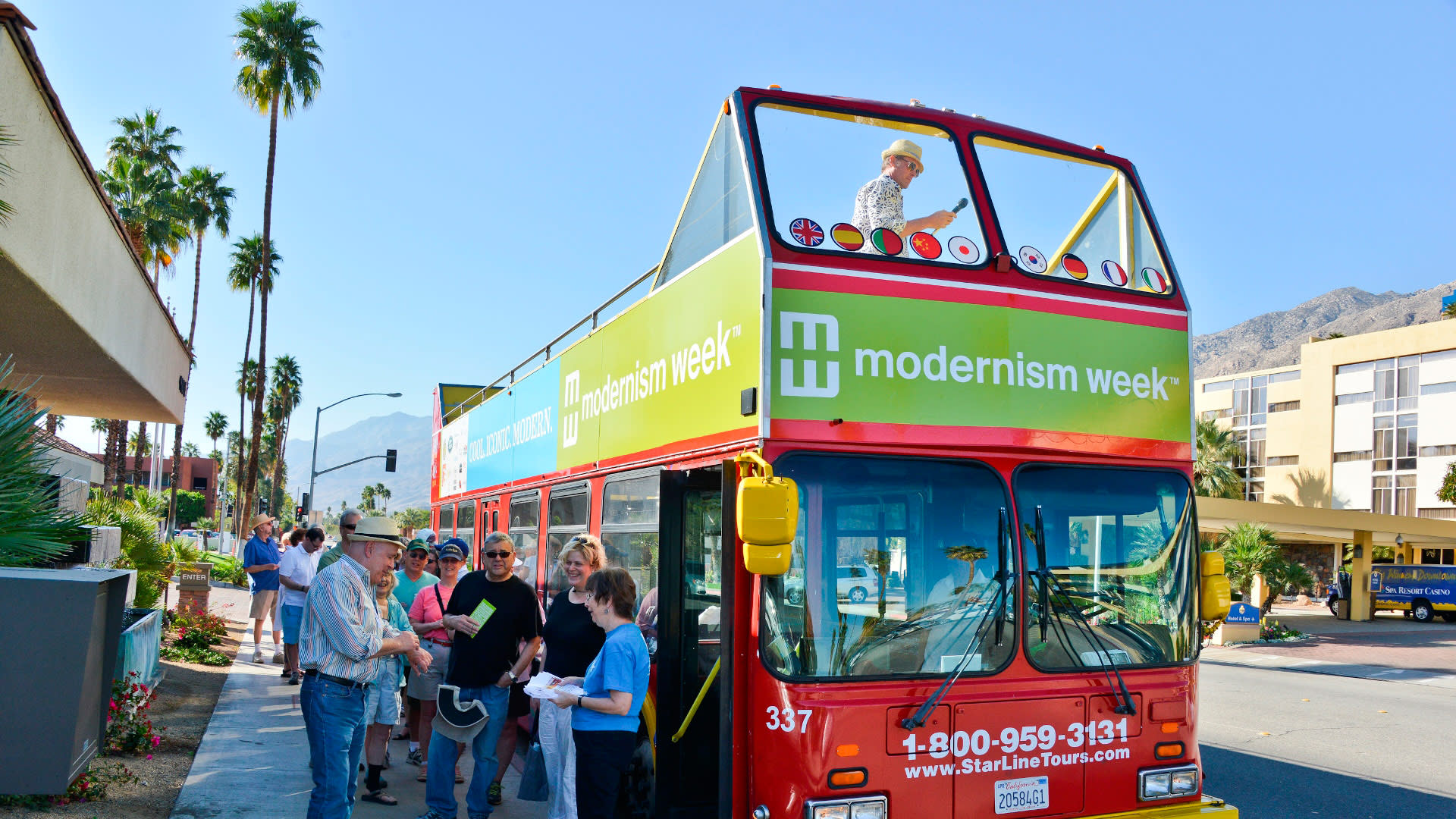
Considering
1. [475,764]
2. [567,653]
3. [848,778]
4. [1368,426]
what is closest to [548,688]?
[567,653]

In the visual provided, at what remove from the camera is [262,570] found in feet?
44.7

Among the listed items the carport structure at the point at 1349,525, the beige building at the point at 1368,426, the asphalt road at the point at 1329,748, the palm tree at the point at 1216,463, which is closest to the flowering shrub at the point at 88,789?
the asphalt road at the point at 1329,748

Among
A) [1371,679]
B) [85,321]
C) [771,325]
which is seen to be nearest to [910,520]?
[771,325]

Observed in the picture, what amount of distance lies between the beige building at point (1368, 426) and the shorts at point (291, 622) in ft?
156

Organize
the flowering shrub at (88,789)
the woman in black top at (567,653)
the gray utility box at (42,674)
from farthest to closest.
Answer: the flowering shrub at (88,789), the woman in black top at (567,653), the gray utility box at (42,674)

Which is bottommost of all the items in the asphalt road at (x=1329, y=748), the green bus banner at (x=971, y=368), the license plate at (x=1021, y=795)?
the asphalt road at (x=1329, y=748)

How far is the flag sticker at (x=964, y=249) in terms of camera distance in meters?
5.09

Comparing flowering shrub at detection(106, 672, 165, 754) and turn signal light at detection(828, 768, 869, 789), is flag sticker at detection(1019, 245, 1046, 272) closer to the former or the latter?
turn signal light at detection(828, 768, 869, 789)

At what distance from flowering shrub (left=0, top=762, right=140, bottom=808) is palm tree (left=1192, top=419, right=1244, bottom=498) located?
4874 cm

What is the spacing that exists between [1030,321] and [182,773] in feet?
22.1

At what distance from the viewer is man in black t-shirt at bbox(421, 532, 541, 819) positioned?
21.6 feet

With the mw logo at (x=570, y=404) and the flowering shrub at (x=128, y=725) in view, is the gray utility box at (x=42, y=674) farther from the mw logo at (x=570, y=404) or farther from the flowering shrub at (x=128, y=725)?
the flowering shrub at (x=128, y=725)

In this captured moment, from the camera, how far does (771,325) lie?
461 centimetres

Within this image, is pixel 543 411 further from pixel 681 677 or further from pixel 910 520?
pixel 910 520
